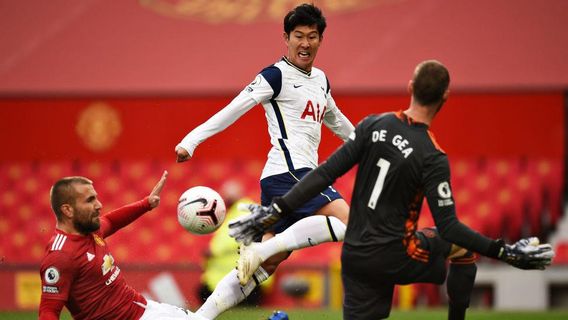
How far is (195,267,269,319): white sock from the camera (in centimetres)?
639

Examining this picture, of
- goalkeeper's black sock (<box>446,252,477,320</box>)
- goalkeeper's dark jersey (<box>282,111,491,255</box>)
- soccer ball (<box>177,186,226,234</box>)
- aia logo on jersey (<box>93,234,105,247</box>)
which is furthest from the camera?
soccer ball (<box>177,186,226,234</box>)

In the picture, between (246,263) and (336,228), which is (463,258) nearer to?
(336,228)

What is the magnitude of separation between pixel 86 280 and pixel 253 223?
1035mm

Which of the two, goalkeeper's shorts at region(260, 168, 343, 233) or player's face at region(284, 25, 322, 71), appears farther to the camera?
player's face at region(284, 25, 322, 71)

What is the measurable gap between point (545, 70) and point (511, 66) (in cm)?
40

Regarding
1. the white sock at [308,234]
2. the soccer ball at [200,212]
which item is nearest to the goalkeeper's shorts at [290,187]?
the white sock at [308,234]

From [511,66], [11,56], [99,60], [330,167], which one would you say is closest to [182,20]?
[99,60]

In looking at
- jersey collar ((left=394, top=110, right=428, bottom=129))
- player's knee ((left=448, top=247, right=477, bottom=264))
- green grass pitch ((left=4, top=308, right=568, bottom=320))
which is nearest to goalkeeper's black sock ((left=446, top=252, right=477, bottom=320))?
player's knee ((left=448, top=247, right=477, bottom=264))

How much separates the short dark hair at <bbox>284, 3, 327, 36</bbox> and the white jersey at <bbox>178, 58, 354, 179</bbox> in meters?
0.23

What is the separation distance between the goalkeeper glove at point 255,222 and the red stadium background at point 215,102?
673cm

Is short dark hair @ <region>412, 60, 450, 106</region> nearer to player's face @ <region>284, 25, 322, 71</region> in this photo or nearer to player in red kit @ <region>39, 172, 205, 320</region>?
player's face @ <region>284, 25, 322, 71</region>

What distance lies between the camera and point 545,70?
40.7 ft

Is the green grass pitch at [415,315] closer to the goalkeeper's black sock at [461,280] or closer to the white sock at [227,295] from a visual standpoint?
the white sock at [227,295]

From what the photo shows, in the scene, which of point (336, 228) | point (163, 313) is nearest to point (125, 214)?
point (163, 313)
